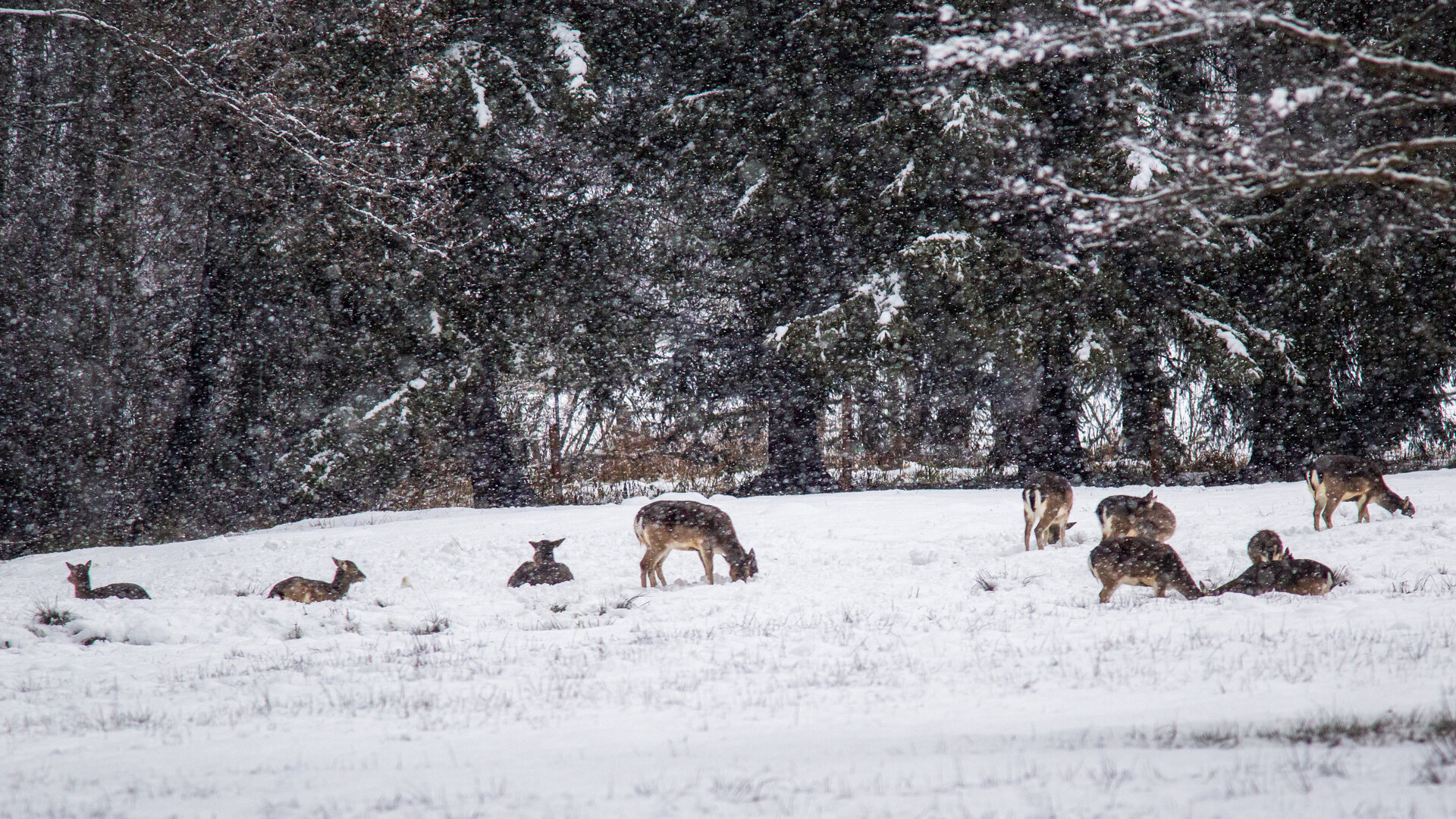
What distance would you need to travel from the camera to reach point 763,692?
5.89 meters

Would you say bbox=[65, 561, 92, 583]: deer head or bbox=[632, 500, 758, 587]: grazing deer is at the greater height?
bbox=[632, 500, 758, 587]: grazing deer

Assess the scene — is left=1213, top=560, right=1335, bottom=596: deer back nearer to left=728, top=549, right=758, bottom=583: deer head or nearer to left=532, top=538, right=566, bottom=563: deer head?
left=728, top=549, right=758, bottom=583: deer head

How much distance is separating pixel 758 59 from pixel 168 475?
13.6 meters

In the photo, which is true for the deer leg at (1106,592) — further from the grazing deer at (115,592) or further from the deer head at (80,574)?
the deer head at (80,574)

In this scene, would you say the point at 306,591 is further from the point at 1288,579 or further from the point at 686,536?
the point at 1288,579

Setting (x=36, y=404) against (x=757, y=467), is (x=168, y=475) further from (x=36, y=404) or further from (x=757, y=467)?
(x=757, y=467)

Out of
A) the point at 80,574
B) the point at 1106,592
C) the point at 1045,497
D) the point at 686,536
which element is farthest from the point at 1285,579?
the point at 80,574

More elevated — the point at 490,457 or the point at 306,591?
the point at 490,457

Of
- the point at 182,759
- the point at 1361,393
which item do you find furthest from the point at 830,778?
the point at 1361,393

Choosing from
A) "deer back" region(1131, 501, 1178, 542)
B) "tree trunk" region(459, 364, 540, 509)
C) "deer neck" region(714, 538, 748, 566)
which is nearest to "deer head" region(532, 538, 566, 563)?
"deer neck" region(714, 538, 748, 566)

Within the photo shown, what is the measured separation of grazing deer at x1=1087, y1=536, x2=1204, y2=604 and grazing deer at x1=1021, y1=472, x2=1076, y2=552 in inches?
126

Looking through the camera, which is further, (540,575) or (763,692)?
(540,575)

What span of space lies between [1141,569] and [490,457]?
49.6ft

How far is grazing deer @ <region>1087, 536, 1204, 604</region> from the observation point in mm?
8992
